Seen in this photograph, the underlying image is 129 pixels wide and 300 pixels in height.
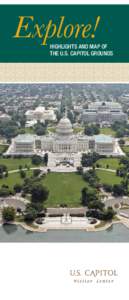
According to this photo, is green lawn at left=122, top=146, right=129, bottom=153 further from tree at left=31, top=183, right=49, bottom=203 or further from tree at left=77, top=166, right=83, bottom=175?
tree at left=31, top=183, right=49, bottom=203

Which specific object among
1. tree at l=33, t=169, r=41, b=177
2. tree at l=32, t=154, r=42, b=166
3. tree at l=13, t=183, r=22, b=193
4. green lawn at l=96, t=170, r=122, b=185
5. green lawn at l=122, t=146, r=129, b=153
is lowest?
tree at l=13, t=183, r=22, b=193

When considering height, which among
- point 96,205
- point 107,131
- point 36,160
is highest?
point 107,131

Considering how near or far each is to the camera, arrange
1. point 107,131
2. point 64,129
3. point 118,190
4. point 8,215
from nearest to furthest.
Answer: point 8,215, point 118,190, point 64,129, point 107,131

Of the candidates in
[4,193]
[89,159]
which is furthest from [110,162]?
[4,193]

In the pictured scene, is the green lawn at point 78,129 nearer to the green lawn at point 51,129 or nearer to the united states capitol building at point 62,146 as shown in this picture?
the green lawn at point 51,129

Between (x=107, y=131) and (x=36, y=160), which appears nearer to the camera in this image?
(x=36, y=160)

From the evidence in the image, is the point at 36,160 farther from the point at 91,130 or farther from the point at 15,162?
the point at 91,130

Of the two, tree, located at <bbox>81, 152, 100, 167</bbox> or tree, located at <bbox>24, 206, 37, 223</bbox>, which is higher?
tree, located at <bbox>81, 152, 100, 167</bbox>

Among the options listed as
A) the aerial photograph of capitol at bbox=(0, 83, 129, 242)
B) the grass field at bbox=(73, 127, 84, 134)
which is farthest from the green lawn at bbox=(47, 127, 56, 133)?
the grass field at bbox=(73, 127, 84, 134)
